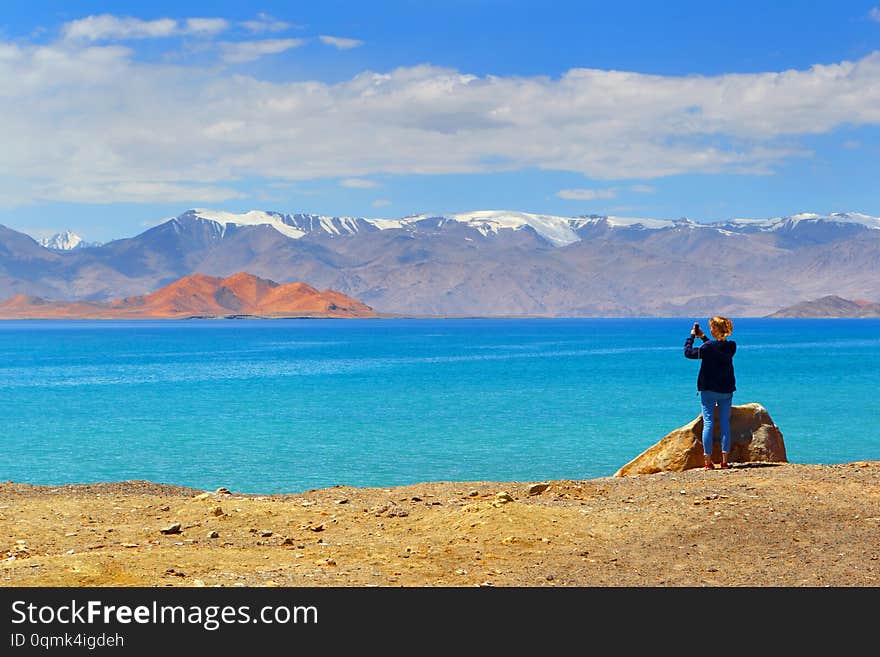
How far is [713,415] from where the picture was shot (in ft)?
51.4

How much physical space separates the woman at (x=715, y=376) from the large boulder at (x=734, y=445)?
3.53 ft

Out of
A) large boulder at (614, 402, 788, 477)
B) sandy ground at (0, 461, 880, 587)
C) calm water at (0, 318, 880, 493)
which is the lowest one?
sandy ground at (0, 461, 880, 587)

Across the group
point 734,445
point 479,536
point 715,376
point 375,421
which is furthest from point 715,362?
point 375,421

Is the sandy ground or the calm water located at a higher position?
the calm water

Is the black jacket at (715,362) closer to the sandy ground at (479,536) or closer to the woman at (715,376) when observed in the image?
the woman at (715,376)

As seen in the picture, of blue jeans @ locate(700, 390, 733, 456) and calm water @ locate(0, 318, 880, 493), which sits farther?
calm water @ locate(0, 318, 880, 493)

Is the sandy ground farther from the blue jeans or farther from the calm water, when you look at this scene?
the calm water

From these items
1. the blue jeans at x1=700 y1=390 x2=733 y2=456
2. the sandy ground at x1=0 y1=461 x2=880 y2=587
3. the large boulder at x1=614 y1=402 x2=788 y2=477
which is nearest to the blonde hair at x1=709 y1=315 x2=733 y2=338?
the blue jeans at x1=700 y1=390 x2=733 y2=456

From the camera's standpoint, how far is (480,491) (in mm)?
15281

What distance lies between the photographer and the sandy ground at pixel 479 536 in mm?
9227

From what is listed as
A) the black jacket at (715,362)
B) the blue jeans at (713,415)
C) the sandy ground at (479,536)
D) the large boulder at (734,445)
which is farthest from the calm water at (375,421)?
the sandy ground at (479,536)

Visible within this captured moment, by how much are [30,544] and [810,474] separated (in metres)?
10.7

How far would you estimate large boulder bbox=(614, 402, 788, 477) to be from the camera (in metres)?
16.9

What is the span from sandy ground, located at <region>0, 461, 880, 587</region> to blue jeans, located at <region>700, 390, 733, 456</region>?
0.79 m
